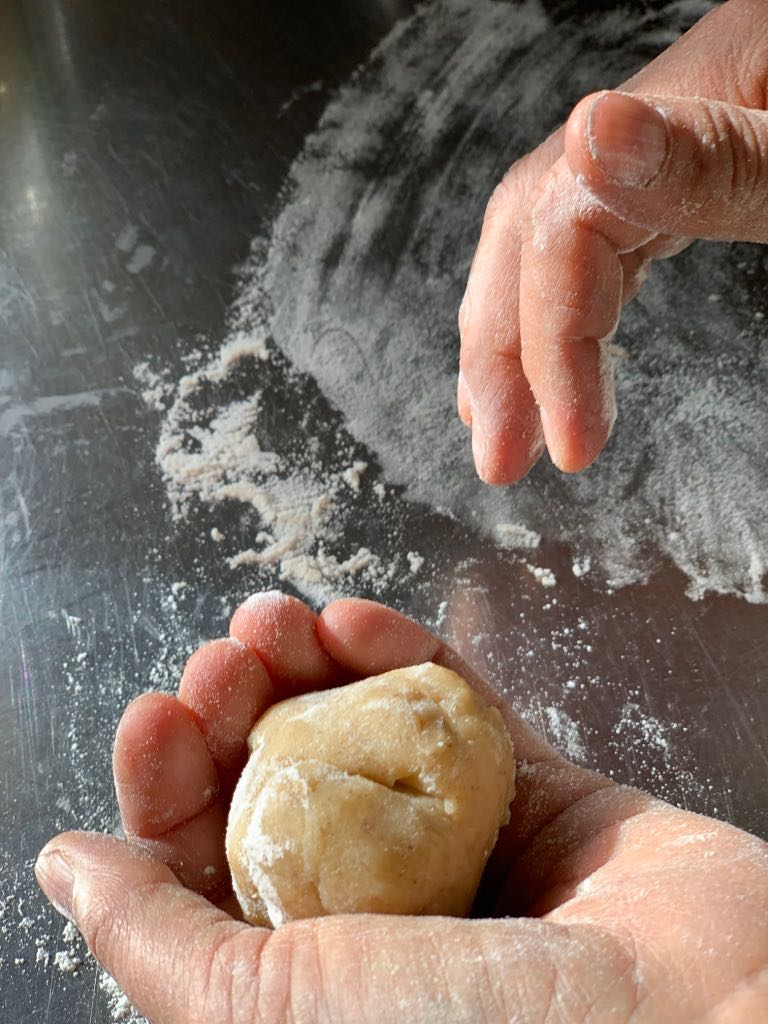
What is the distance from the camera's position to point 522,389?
137 cm

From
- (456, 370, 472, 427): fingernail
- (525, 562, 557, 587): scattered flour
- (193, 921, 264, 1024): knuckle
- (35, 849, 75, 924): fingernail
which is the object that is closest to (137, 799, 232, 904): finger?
(35, 849, 75, 924): fingernail

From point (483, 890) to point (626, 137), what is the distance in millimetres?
789

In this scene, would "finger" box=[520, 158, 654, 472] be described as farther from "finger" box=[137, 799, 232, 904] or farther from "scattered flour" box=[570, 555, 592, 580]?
"finger" box=[137, 799, 232, 904]

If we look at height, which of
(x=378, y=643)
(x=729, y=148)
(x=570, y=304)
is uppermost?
(x=729, y=148)

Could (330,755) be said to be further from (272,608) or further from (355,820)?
(272,608)

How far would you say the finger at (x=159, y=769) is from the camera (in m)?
1.07

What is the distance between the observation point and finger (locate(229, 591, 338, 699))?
1170 mm

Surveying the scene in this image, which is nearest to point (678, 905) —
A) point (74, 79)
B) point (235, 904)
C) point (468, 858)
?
point (468, 858)

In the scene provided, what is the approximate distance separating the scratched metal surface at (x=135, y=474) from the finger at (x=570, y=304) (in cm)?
29

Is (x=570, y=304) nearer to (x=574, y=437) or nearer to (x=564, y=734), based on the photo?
(x=574, y=437)

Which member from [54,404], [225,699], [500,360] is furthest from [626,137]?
[54,404]

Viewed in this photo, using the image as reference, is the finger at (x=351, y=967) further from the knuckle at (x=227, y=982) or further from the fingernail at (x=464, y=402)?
the fingernail at (x=464, y=402)

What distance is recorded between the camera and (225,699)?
112cm

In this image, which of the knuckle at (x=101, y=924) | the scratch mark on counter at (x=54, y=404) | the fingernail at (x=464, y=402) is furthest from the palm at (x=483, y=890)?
the scratch mark on counter at (x=54, y=404)
